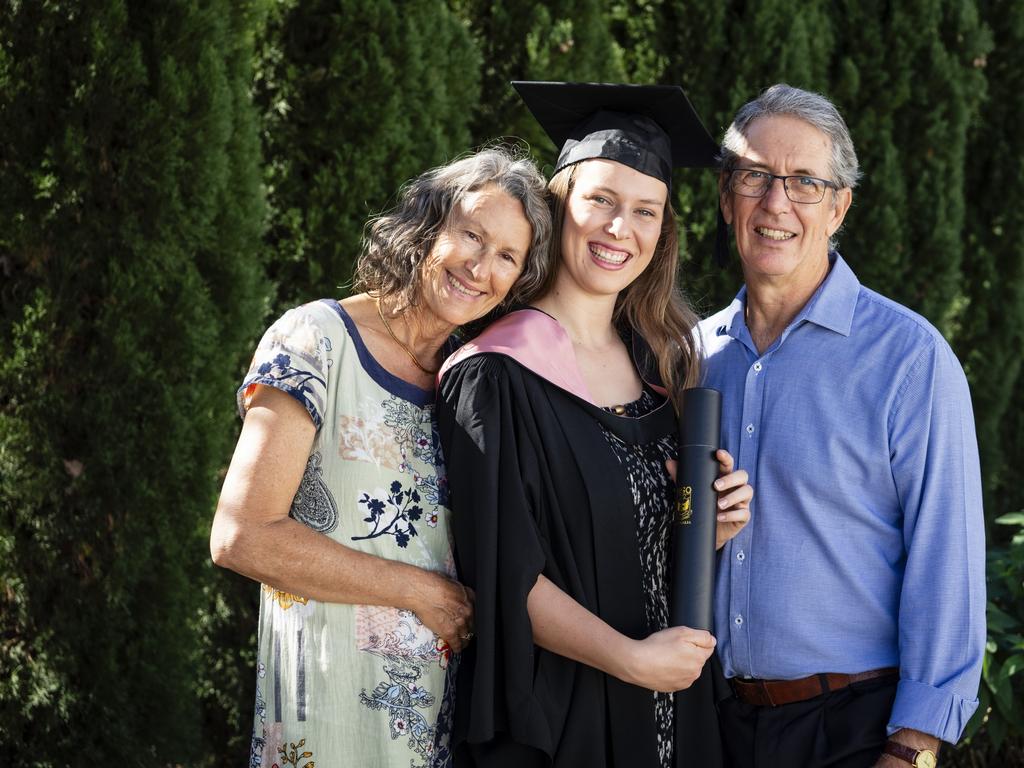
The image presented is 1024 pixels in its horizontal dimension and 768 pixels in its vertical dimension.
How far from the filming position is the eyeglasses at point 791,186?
2750 millimetres

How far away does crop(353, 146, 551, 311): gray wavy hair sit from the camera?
8.52 feet

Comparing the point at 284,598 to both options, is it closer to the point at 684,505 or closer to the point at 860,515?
the point at 684,505

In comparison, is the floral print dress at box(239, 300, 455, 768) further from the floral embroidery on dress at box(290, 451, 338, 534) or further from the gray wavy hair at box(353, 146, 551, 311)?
the gray wavy hair at box(353, 146, 551, 311)

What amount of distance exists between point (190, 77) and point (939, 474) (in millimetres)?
2487

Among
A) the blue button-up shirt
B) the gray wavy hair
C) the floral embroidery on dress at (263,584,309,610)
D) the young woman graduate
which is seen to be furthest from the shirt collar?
the floral embroidery on dress at (263,584,309,610)

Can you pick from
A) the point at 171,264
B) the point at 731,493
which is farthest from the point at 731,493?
the point at 171,264

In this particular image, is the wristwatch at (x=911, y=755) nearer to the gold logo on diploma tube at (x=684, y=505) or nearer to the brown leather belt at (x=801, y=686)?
the brown leather belt at (x=801, y=686)

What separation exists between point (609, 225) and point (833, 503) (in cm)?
83

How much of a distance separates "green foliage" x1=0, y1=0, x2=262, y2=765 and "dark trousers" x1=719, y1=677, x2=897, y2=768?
1.91m

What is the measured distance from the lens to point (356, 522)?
2.44m

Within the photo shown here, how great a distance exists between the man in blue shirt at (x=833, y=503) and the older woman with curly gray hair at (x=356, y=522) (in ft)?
2.23

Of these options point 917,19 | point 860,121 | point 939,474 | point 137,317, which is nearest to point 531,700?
point 939,474

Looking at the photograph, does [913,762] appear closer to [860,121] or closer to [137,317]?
[137,317]

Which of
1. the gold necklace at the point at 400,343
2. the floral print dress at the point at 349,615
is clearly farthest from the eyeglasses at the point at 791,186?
the floral print dress at the point at 349,615
